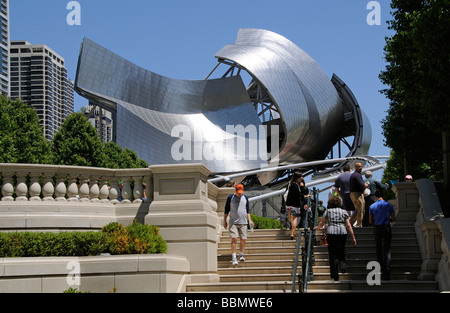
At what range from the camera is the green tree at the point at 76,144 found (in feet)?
152

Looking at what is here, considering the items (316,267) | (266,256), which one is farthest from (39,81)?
(316,267)

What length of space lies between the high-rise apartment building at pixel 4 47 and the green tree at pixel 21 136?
105m

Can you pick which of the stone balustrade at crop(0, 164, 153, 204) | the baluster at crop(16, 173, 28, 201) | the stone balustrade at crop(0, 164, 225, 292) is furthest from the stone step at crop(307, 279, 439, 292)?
the baluster at crop(16, 173, 28, 201)

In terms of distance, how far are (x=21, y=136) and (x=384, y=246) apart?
3172 cm

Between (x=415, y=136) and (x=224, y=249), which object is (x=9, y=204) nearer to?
(x=224, y=249)

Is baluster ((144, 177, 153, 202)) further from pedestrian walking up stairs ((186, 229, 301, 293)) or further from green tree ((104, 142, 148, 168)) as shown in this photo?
green tree ((104, 142, 148, 168))

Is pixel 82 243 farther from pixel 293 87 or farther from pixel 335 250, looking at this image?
pixel 293 87

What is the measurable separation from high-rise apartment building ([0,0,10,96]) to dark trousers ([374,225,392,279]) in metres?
138

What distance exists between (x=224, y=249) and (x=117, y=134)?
5298 cm

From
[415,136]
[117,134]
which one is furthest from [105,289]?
[117,134]

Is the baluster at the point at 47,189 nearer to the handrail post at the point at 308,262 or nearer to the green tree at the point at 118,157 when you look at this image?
the handrail post at the point at 308,262

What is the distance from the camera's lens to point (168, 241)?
1314 centimetres

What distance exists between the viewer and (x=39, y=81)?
169 metres

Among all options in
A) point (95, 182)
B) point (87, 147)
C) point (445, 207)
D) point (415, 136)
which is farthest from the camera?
point (87, 147)
